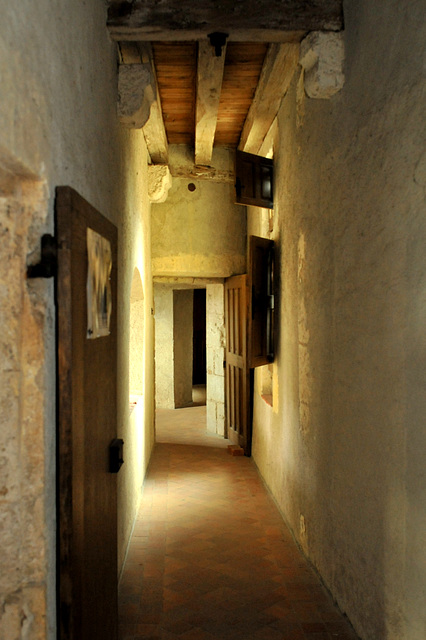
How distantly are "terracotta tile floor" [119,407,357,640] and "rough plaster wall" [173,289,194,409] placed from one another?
608 centimetres

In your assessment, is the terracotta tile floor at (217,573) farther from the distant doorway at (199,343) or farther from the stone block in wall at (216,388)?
the distant doorway at (199,343)

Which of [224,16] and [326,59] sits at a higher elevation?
[224,16]

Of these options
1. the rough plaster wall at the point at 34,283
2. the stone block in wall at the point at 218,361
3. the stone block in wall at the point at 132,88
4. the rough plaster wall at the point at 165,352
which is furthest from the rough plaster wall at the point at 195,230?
the rough plaster wall at the point at 34,283

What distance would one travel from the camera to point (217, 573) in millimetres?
3969

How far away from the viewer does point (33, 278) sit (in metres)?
1.83

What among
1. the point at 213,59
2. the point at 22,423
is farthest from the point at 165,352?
the point at 22,423

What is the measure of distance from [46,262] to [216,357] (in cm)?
790

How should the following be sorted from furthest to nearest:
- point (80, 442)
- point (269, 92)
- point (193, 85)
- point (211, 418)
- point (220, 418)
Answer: point (211, 418) → point (220, 418) → point (193, 85) → point (269, 92) → point (80, 442)

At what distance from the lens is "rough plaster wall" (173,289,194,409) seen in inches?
491

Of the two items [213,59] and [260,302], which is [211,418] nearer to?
[260,302]

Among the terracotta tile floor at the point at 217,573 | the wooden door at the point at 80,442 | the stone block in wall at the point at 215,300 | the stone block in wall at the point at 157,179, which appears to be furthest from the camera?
the stone block in wall at the point at 215,300

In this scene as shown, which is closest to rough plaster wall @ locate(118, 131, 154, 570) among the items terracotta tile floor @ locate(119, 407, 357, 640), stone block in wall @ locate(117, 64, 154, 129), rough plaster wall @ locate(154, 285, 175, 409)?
terracotta tile floor @ locate(119, 407, 357, 640)

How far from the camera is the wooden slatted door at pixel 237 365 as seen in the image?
24.4ft

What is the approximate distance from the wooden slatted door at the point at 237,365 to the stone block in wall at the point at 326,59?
12.6ft
